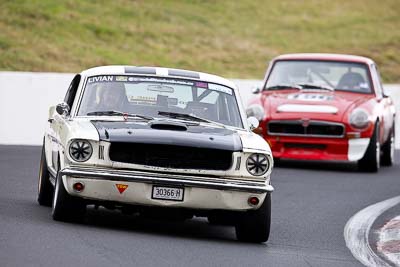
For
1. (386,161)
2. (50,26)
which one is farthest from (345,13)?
(386,161)

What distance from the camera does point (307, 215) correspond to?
12.8 metres

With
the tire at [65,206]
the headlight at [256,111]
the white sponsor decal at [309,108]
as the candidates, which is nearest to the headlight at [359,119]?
the white sponsor decal at [309,108]

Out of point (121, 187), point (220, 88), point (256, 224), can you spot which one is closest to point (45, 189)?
point (220, 88)

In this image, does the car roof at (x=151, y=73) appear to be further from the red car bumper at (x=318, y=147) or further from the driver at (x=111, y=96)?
the red car bumper at (x=318, y=147)

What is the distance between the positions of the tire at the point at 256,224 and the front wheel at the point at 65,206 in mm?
1229

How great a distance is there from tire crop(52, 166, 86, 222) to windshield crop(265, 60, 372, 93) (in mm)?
9160

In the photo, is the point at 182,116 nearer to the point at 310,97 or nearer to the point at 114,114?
the point at 114,114

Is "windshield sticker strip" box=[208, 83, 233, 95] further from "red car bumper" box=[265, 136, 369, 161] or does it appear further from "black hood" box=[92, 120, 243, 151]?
"red car bumper" box=[265, 136, 369, 161]

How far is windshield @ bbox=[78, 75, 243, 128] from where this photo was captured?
36.2ft

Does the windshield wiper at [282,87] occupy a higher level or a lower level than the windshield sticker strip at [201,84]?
lower

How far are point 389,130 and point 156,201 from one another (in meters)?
10.1

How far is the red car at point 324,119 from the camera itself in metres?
18.0

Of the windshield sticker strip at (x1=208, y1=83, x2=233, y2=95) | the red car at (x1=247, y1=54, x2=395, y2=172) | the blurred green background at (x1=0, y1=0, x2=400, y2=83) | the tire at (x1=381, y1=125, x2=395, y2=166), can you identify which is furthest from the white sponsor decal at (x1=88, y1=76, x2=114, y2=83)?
the blurred green background at (x1=0, y1=0, x2=400, y2=83)

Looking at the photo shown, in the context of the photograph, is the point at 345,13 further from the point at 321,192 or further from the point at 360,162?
the point at 321,192
